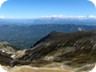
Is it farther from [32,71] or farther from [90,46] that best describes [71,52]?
[32,71]

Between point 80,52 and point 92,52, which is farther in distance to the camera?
point 80,52

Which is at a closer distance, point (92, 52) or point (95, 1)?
point (95, 1)

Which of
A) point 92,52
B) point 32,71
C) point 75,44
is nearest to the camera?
point 32,71

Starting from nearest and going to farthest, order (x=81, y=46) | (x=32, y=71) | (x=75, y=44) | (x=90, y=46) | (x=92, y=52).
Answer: (x=32, y=71), (x=92, y=52), (x=90, y=46), (x=81, y=46), (x=75, y=44)

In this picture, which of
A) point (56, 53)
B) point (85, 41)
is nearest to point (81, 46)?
point (85, 41)

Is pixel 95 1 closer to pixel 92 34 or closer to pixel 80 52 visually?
pixel 80 52

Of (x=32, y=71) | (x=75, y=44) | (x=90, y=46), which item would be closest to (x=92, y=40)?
(x=90, y=46)

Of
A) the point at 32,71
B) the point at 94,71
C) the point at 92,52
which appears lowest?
the point at 94,71

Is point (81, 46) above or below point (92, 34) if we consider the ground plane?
below

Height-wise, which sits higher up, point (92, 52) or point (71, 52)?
point (71, 52)
